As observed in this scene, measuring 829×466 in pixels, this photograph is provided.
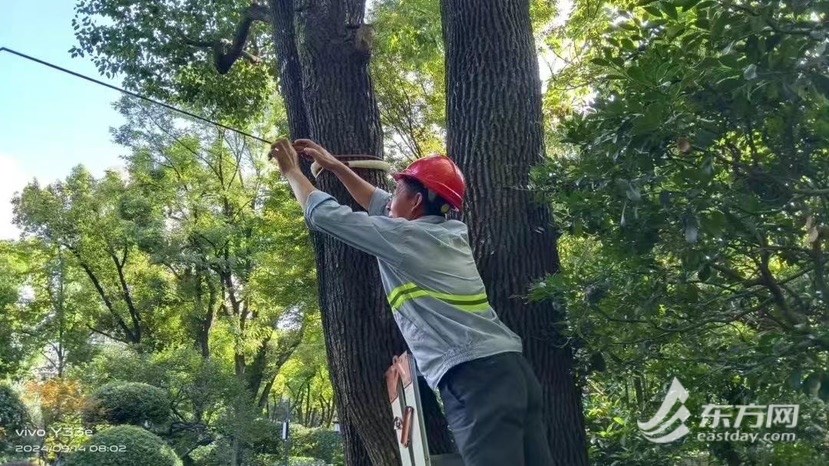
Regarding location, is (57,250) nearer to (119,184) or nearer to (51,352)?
(119,184)

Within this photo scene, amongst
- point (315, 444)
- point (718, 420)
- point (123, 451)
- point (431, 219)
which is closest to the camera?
point (431, 219)

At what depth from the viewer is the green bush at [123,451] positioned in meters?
8.45

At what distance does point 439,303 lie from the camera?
2602 mm

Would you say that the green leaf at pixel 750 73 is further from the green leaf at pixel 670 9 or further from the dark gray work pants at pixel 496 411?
the dark gray work pants at pixel 496 411

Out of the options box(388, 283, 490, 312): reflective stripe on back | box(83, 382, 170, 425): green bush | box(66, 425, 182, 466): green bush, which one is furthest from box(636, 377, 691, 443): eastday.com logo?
box(83, 382, 170, 425): green bush

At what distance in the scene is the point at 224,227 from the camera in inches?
741

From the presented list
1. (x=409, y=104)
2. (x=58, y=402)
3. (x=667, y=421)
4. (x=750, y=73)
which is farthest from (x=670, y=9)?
(x=58, y=402)

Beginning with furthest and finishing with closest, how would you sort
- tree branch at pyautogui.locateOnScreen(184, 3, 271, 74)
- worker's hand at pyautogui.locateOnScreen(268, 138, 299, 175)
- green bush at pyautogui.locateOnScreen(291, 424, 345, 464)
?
green bush at pyautogui.locateOnScreen(291, 424, 345, 464), tree branch at pyautogui.locateOnScreen(184, 3, 271, 74), worker's hand at pyautogui.locateOnScreen(268, 138, 299, 175)

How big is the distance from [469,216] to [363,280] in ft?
2.04

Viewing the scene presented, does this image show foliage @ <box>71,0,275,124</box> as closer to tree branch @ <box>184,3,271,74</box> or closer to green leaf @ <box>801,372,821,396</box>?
tree branch @ <box>184,3,271,74</box>

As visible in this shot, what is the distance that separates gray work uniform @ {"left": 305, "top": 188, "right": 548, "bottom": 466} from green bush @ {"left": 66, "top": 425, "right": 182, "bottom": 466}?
7097mm

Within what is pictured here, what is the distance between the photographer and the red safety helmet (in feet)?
9.05

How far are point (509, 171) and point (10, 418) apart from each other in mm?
8790

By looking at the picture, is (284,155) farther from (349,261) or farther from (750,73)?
(750,73)
